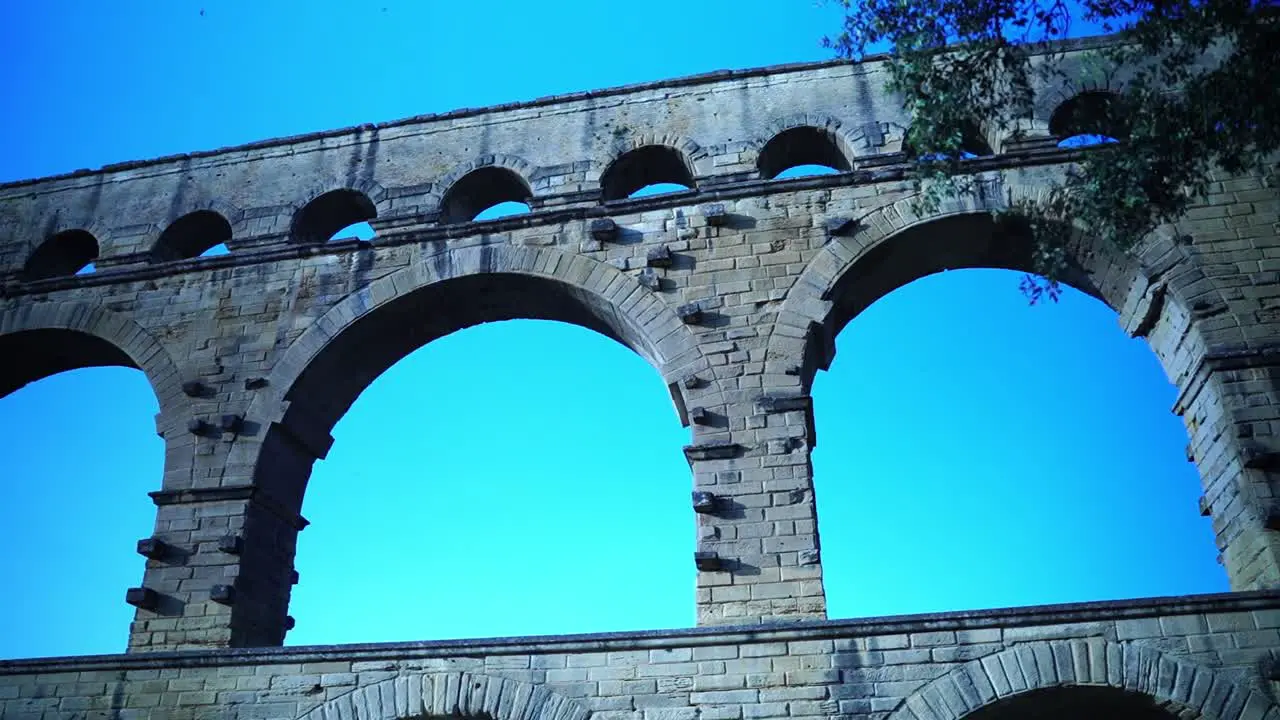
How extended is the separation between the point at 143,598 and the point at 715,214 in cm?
575

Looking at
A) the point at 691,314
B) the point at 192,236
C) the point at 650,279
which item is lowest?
the point at 691,314

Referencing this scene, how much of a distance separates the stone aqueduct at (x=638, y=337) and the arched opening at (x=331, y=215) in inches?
1.8

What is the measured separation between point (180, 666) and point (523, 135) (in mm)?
5831

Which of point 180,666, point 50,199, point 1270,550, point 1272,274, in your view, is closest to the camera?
point 1270,550

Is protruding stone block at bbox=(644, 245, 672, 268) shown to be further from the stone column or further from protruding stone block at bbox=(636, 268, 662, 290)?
the stone column

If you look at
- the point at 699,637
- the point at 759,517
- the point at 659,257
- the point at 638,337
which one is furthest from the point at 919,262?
the point at 699,637

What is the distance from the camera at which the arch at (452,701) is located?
835 cm

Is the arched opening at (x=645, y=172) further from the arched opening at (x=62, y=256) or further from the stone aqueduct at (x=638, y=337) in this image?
the arched opening at (x=62, y=256)

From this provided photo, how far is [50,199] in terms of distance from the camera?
42.4ft

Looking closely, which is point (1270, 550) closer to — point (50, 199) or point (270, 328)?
point (270, 328)

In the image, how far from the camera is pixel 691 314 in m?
10.1

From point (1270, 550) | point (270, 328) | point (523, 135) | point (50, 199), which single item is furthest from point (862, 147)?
point (50, 199)

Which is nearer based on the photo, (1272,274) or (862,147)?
(1272,274)

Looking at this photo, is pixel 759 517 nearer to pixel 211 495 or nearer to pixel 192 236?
pixel 211 495
